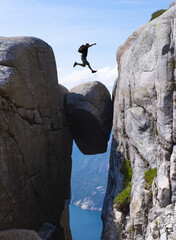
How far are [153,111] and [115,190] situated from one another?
20.4 ft

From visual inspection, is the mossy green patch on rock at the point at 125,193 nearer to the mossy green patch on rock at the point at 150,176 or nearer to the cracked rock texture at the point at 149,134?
the cracked rock texture at the point at 149,134

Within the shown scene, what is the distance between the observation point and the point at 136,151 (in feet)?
64.1

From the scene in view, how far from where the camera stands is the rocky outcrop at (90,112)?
27.6 metres

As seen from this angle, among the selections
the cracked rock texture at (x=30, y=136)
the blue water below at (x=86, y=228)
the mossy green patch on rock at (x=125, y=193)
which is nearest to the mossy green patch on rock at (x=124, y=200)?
the mossy green patch on rock at (x=125, y=193)

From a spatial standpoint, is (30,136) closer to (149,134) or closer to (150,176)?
(149,134)

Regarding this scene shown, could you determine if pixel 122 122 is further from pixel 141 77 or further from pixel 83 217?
pixel 83 217

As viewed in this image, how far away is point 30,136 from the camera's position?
2197cm

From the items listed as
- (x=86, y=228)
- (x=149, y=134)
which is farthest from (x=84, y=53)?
(x=86, y=228)

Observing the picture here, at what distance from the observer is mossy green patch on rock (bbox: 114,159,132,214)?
19.1m

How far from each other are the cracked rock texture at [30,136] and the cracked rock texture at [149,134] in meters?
5.10

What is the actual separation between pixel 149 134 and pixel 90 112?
31.5 ft

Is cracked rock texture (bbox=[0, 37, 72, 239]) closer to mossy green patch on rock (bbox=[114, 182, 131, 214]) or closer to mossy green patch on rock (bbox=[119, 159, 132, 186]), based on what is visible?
mossy green patch on rock (bbox=[119, 159, 132, 186])

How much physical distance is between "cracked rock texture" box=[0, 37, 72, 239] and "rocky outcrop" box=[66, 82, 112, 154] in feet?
3.12

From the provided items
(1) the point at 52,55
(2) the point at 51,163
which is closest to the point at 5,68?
(1) the point at 52,55
